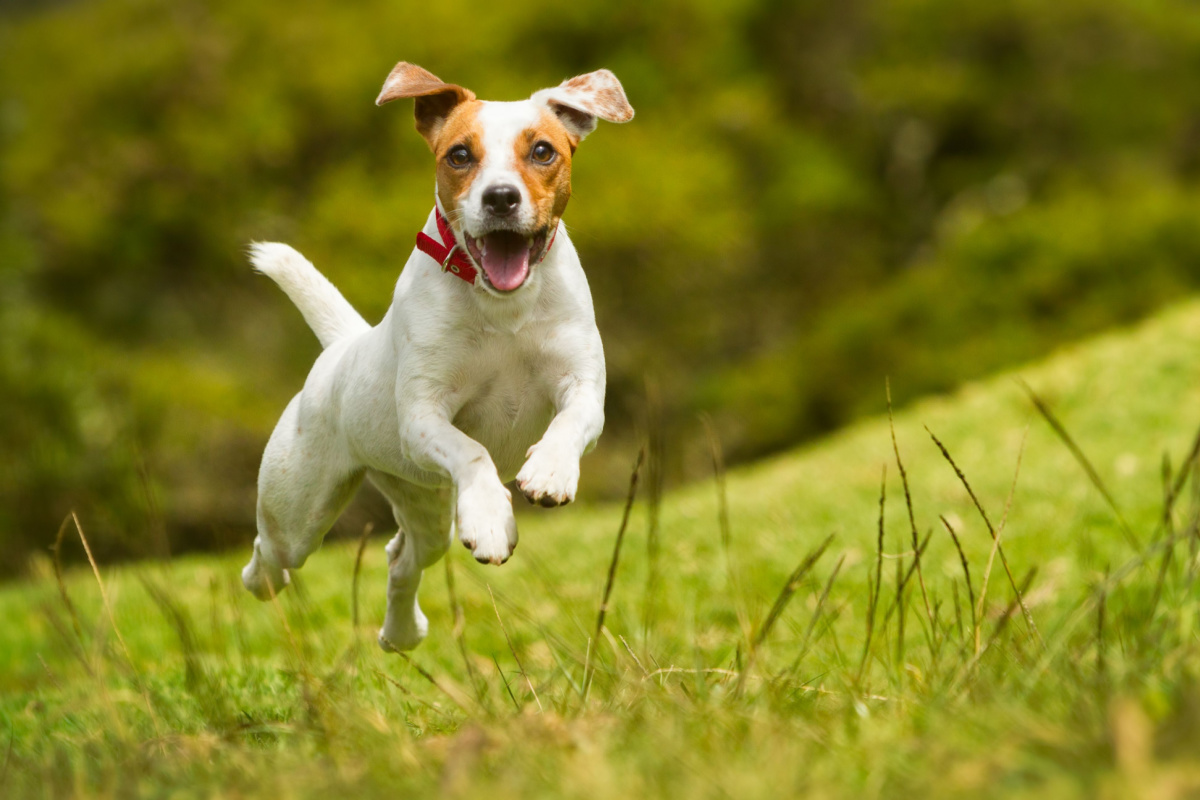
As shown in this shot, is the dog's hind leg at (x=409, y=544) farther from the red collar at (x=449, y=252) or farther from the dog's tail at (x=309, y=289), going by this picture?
the red collar at (x=449, y=252)

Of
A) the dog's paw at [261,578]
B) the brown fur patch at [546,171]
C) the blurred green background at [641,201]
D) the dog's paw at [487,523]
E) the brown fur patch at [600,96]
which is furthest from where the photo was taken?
the blurred green background at [641,201]

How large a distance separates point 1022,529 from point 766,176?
2148 cm

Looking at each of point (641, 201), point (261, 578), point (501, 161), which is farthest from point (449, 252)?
point (641, 201)

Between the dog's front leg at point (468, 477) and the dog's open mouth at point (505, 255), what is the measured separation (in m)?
0.43

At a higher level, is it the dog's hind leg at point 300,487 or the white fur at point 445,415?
the white fur at point 445,415

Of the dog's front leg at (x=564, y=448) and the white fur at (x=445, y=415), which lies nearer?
the dog's front leg at (x=564, y=448)

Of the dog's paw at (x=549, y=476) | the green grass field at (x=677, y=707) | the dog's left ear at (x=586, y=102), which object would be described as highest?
the dog's left ear at (x=586, y=102)

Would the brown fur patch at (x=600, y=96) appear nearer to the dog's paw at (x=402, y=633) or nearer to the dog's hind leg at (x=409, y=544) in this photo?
the dog's hind leg at (x=409, y=544)

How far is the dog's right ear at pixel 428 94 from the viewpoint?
11.1ft

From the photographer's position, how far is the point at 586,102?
138 inches

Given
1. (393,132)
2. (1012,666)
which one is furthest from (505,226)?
(393,132)

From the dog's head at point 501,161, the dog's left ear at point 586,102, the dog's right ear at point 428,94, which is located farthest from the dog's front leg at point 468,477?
the dog's left ear at point 586,102

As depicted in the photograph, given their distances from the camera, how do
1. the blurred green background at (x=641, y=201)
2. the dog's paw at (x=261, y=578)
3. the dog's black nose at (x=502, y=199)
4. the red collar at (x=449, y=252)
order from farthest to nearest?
the blurred green background at (x=641, y=201) → the dog's paw at (x=261, y=578) → the red collar at (x=449, y=252) → the dog's black nose at (x=502, y=199)

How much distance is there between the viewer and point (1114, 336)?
13.7m
